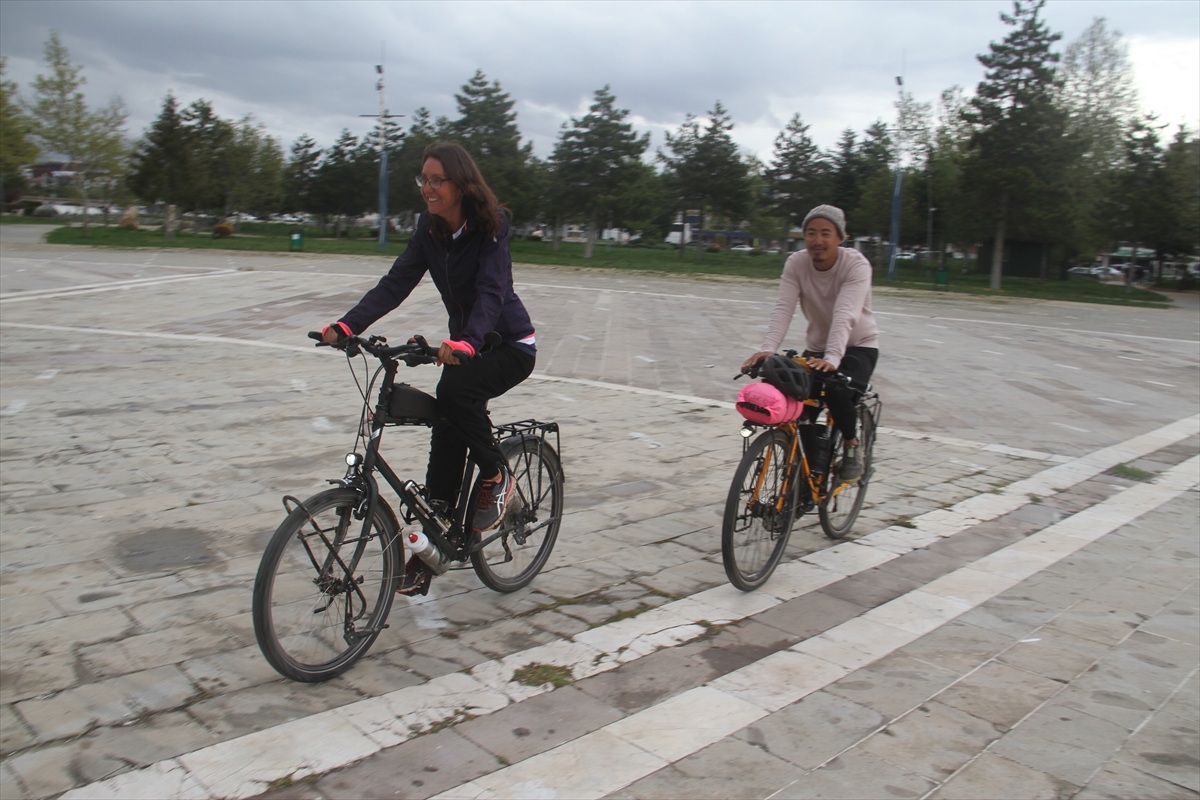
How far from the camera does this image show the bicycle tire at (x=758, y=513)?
13.9ft

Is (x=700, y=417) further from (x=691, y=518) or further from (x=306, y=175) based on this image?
(x=306, y=175)

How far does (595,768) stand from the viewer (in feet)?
9.49

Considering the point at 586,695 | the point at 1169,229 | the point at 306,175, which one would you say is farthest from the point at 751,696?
the point at 306,175

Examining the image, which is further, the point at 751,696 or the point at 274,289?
the point at 274,289

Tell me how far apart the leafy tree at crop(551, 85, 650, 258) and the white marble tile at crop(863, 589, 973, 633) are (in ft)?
139

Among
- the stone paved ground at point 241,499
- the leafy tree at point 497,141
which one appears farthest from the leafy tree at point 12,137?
the stone paved ground at point 241,499

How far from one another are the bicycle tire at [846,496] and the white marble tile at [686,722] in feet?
6.55

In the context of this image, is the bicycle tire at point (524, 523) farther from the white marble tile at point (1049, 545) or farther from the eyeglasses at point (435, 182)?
the white marble tile at point (1049, 545)

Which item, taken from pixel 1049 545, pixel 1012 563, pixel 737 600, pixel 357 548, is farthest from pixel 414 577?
pixel 1049 545

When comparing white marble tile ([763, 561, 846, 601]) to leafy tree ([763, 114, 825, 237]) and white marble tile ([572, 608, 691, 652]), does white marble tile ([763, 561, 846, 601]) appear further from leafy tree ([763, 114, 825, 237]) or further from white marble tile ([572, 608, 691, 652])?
leafy tree ([763, 114, 825, 237])

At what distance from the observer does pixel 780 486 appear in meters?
4.62

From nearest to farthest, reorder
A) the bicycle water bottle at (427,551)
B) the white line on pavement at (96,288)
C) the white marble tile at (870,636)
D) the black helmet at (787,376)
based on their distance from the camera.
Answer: the bicycle water bottle at (427,551) < the white marble tile at (870,636) < the black helmet at (787,376) < the white line on pavement at (96,288)

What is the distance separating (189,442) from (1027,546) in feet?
18.6

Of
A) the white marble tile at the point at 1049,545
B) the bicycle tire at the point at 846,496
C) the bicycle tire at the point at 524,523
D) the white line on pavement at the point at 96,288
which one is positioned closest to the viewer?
the bicycle tire at the point at 524,523
